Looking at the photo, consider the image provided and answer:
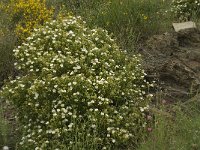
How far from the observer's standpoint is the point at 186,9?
7531mm

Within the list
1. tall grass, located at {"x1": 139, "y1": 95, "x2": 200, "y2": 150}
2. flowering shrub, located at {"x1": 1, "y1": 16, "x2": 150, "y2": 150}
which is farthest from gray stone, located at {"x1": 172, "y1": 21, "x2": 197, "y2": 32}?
tall grass, located at {"x1": 139, "y1": 95, "x2": 200, "y2": 150}

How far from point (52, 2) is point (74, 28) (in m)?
2.73

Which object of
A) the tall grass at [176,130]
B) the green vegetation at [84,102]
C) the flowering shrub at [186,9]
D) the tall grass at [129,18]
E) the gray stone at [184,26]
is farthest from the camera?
the flowering shrub at [186,9]

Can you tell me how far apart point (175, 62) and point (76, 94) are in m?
1.66

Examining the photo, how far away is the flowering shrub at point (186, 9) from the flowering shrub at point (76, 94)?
2.20 metres

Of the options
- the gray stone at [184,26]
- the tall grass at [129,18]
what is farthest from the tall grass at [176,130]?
the tall grass at [129,18]

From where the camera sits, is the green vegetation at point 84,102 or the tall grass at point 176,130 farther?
the green vegetation at point 84,102

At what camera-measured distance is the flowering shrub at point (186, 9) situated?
732cm

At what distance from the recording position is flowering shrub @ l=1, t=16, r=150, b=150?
4.59 metres

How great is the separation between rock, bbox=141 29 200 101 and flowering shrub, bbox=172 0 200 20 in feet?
4.00

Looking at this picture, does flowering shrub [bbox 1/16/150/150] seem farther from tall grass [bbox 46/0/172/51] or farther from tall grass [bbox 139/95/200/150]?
tall grass [bbox 46/0/172/51]

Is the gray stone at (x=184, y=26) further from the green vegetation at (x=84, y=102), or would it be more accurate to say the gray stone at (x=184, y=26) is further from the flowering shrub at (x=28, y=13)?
the flowering shrub at (x=28, y=13)

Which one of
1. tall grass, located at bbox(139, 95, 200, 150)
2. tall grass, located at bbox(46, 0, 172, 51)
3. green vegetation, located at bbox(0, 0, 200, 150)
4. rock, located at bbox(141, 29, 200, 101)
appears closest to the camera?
tall grass, located at bbox(139, 95, 200, 150)

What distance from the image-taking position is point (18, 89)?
5.01 m
